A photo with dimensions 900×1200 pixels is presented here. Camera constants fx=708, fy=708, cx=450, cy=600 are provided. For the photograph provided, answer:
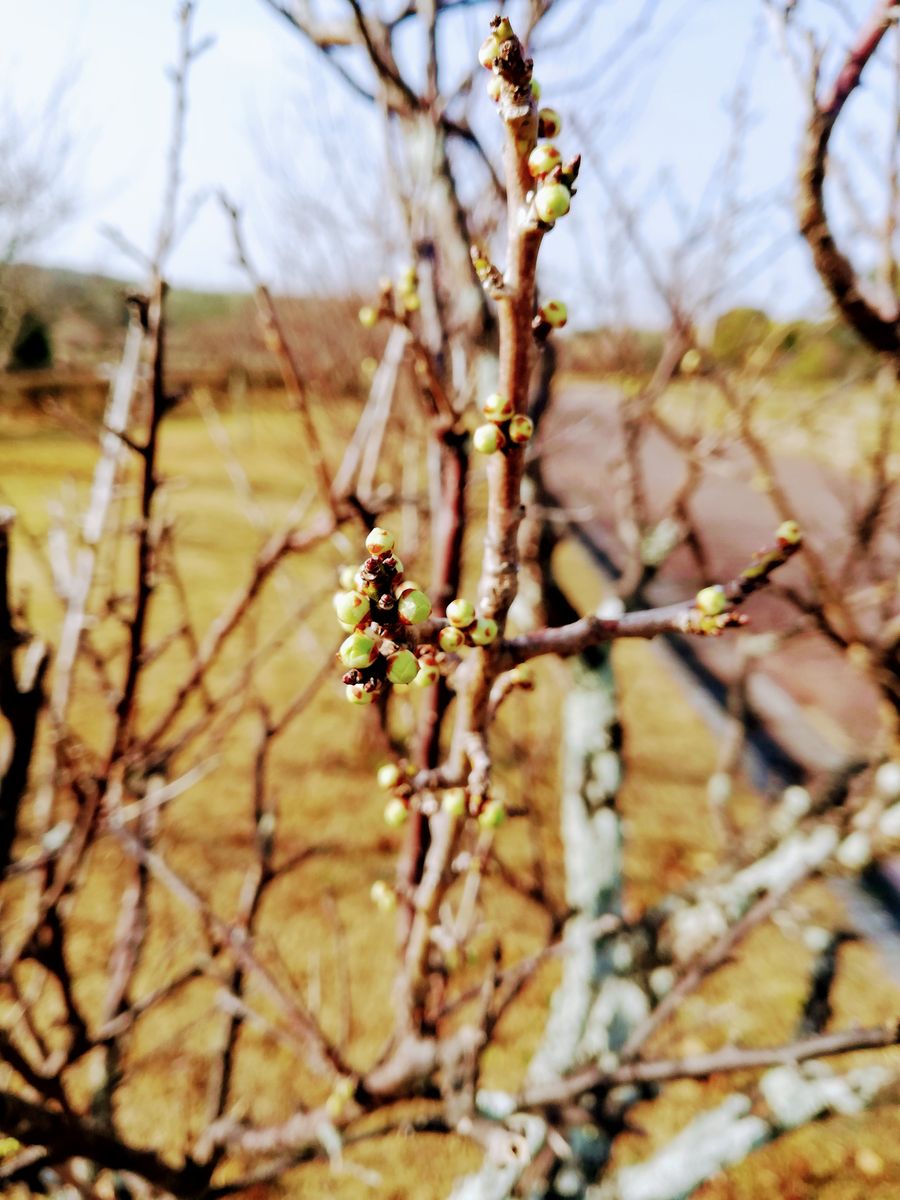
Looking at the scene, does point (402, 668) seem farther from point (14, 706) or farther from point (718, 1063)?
point (718, 1063)

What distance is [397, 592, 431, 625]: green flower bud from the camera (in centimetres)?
56

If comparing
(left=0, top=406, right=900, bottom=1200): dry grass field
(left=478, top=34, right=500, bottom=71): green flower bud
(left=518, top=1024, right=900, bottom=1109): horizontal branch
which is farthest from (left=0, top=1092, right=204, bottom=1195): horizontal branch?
(left=478, top=34, right=500, bottom=71): green flower bud

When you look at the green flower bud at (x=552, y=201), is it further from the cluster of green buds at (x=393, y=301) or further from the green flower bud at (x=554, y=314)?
the cluster of green buds at (x=393, y=301)

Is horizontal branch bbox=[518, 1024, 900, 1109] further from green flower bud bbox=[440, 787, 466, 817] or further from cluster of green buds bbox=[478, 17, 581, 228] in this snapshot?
cluster of green buds bbox=[478, 17, 581, 228]

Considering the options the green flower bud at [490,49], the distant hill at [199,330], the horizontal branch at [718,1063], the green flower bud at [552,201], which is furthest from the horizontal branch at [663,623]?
the horizontal branch at [718,1063]

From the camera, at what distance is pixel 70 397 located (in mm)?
21203

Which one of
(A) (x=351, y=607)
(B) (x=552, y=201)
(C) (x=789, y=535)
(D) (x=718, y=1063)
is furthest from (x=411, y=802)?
(D) (x=718, y=1063)

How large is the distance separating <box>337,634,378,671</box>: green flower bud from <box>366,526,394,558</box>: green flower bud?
0.07 metres

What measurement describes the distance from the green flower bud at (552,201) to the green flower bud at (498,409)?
0.49 feet

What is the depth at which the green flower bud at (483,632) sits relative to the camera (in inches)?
26.6

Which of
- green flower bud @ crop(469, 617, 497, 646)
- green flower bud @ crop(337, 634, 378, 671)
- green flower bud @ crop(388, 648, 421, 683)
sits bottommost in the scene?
green flower bud @ crop(388, 648, 421, 683)

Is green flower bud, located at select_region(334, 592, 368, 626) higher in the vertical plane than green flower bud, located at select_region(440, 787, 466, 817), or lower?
higher

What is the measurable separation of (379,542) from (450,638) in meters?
0.14

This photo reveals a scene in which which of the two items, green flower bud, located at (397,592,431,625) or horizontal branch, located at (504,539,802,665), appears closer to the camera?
green flower bud, located at (397,592,431,625)
